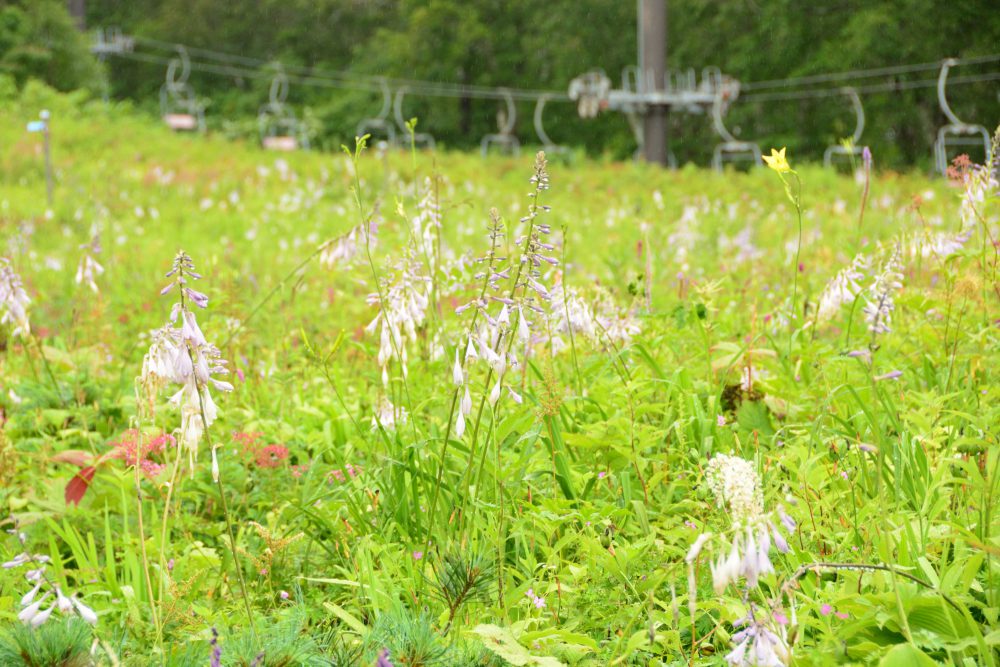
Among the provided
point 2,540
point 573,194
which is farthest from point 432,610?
point 573,194

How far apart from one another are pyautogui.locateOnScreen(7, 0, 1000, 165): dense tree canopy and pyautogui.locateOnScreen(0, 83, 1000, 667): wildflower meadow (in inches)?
782

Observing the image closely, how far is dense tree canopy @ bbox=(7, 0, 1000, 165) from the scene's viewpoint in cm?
2341

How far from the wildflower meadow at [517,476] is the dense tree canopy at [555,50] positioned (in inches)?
782

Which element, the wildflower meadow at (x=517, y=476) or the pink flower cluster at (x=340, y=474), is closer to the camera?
the wildflower meadow at (x=517, y=476)

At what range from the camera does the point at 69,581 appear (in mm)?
2777

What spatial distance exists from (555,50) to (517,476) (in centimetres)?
2926

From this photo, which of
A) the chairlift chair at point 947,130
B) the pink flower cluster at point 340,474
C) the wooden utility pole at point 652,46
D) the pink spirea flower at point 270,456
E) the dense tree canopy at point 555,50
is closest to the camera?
the pink flower cluster at point 340,474

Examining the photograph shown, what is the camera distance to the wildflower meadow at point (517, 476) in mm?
1788

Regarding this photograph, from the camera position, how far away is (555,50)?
99.9 ft

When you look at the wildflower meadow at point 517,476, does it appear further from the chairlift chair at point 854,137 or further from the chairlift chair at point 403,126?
the chairlift chair at point 403,126

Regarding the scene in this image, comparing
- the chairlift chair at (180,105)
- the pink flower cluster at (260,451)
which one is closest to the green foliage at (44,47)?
the chairlift chair at (180,105)

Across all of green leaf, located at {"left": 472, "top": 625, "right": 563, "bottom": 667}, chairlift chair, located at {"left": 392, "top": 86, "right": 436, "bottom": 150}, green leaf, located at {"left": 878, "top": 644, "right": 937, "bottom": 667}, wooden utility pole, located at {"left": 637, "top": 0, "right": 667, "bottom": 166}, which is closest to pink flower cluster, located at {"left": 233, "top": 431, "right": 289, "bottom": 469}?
green leaf, located at {"left": 472, "top": 625, "right": 563, "bottom": 667}

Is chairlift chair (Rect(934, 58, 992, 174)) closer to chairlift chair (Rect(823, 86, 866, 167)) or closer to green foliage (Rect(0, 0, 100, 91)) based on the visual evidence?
chairlift chair (Rect(823, 86, 866, 167))

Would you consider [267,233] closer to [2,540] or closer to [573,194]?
[573,194]
